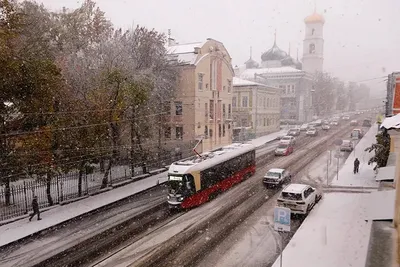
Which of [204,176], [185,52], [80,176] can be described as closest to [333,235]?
[204,176]

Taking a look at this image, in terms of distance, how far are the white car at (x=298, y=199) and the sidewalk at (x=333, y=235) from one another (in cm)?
49

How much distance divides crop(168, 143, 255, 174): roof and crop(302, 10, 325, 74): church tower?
2676 inches

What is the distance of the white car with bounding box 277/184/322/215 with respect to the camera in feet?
57.0

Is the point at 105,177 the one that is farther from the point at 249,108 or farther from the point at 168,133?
the point at 249,108

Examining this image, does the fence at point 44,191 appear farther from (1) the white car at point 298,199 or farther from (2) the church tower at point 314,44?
(2) the church tower at point 314,44

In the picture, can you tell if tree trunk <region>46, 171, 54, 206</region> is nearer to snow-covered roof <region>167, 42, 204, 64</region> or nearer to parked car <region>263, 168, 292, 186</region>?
parked car <region>263, 168, 292, 186</region>

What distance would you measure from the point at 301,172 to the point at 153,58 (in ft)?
52.4

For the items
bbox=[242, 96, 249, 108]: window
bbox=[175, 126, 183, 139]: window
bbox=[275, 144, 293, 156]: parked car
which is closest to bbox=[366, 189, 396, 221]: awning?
bbox=[275, 144, 293, 156]: parked car

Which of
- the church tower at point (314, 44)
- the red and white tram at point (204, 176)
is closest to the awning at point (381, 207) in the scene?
the red and white tram at point (204, 176)

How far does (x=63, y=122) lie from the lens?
19734 millimetres

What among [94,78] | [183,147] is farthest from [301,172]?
[94,78]

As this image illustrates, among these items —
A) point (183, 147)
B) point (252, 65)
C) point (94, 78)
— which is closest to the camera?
point (94, 78)

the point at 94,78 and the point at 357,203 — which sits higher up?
the point at 94,78

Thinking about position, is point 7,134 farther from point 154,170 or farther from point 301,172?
point 301,172
